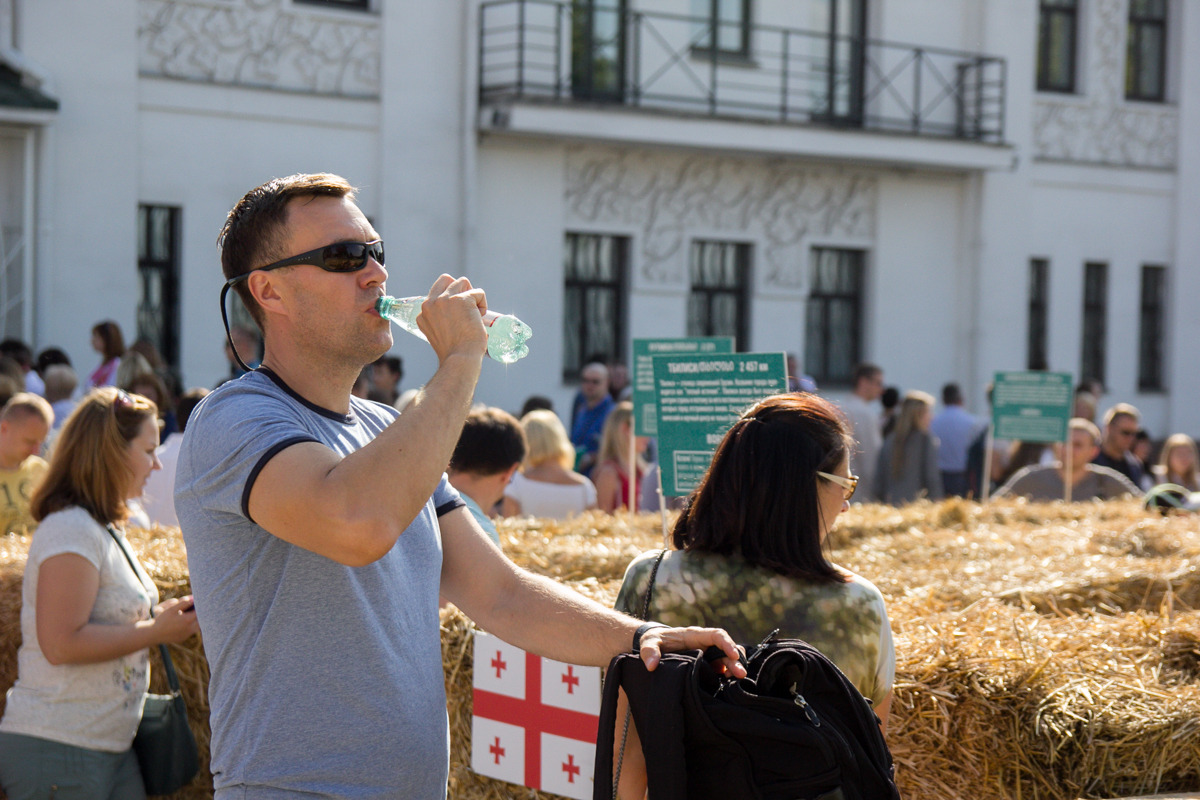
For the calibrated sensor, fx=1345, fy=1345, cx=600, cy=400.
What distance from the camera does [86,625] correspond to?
375 centimetres

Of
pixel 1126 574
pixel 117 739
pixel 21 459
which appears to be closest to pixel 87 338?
pixel 21 459

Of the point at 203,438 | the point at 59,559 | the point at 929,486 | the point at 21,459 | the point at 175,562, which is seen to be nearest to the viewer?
the point at 203,438

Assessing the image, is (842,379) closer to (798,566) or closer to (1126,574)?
(1126,574)

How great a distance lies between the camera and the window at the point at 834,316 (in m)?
18.0

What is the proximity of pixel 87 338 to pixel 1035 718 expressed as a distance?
38.9ft

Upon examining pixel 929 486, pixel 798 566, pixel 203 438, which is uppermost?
pixel 203 438

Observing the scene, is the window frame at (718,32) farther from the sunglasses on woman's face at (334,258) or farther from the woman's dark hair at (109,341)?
the sunglasses on woman's face at (334,258)

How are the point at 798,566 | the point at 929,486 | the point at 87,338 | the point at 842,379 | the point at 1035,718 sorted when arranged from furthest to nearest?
the point at 842,379, the point at 87,338, the point at 929,486, the point at 1035,718, the point at 798,566

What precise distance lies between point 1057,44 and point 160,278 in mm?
13368

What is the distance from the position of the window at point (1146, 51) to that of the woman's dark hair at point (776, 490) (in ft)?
64.6

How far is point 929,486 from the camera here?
10.1 metres

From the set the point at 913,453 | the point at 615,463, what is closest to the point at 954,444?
the point at 913,453

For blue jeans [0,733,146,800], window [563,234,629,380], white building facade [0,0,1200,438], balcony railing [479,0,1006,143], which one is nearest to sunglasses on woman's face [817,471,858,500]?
blue jeans [0,733,146,800]

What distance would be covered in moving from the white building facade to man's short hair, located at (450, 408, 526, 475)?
31.4ft
